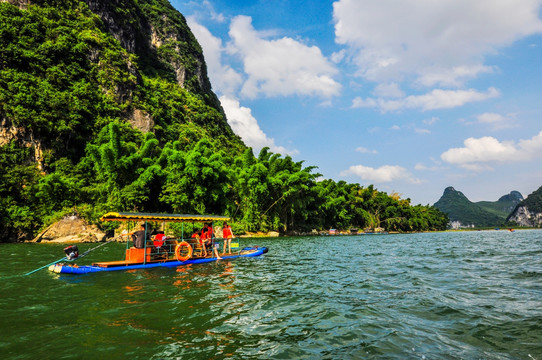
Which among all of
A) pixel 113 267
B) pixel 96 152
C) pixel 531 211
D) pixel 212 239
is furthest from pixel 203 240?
pixel 531 211

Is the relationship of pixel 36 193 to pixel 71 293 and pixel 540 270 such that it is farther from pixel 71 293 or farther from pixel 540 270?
pixel 540 270

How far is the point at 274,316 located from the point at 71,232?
1165 inches

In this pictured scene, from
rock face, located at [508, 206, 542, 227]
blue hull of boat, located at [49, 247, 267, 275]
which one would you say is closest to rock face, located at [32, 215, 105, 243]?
blue hull of boat, located at [49, 247, 267, 275]

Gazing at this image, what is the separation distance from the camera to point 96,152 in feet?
107

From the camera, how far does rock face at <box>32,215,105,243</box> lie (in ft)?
89.0

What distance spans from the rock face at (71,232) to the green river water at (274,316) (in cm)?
2062

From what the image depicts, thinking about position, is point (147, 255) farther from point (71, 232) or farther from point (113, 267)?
point (71, 232)

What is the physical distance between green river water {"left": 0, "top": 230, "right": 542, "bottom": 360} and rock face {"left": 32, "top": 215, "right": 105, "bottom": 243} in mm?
20624

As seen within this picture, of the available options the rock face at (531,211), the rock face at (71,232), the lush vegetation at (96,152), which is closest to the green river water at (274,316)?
the rock face at (71,232)

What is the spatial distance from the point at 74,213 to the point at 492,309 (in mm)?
33302

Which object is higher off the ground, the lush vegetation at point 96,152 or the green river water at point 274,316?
the lush vegetation at point 96,152

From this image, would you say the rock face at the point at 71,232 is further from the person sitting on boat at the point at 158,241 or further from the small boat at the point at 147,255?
the person sitting on boat at the point at 158,241

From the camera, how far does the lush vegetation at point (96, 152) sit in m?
30.4

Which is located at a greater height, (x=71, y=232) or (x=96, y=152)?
(x=96, y=152)
